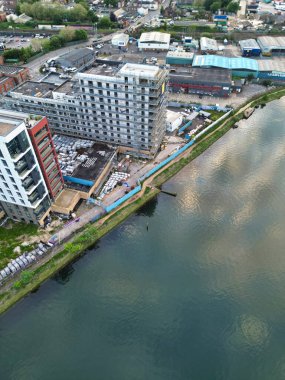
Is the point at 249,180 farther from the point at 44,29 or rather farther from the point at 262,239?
the point at 44,29

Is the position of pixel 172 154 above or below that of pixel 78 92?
below

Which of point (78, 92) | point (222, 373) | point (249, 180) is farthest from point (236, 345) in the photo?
point (78, 92)

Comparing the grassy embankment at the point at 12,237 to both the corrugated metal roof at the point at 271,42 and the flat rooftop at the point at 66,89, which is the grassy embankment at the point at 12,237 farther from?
the corrugated metal roof at the point at 271,42

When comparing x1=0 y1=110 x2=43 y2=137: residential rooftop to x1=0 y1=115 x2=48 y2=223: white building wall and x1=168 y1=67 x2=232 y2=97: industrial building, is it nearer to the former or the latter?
x1=0 y1=115 x2=48 y2=223: white building wall

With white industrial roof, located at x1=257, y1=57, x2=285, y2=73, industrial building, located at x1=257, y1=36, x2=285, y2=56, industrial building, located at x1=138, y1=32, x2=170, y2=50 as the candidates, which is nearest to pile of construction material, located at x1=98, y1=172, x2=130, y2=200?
white industrial roof, located at x1=257, y1=57, x2=285, y2=73

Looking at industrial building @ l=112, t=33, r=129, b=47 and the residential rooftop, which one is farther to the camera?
industrial building @ l=112, t=33, r=129, b=47

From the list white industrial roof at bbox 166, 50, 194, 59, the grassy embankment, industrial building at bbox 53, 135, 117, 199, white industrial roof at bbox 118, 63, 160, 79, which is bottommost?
the grassy embankment
